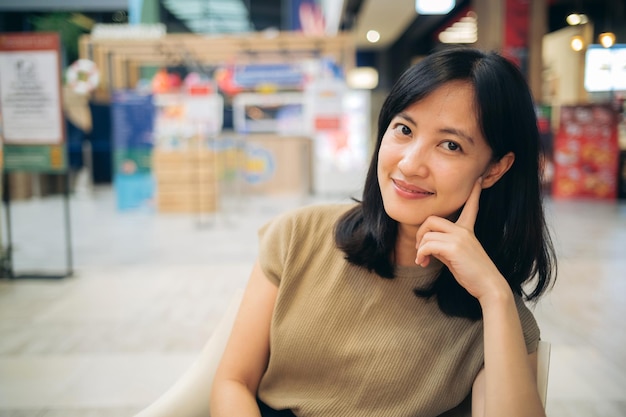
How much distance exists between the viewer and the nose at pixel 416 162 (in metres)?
0.98

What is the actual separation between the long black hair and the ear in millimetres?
14

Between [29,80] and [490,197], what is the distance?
356 cm

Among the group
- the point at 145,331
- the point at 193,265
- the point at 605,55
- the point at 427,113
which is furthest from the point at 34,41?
the point at 605,55

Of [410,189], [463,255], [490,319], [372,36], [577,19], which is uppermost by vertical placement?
[372,36]

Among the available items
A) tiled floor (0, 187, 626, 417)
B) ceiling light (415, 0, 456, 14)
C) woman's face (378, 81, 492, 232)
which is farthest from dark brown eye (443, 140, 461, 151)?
ceiling light (415, 0, 456, 14)

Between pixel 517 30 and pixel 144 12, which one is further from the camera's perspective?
pixel 144 12

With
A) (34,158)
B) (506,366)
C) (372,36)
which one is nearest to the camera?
(506,366)

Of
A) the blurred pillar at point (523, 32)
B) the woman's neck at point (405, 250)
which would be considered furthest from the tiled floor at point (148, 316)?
the blurred pillar at point (523, 32)

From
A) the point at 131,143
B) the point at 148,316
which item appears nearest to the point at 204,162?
the point at 131,143

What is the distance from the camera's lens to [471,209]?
Result: 102 cm

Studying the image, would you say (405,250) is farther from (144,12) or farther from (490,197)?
(144,12)

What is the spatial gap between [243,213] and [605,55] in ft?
20.5

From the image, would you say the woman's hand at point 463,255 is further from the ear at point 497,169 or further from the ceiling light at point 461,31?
the ceiling light at point 461,31

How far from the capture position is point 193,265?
14.0ft
